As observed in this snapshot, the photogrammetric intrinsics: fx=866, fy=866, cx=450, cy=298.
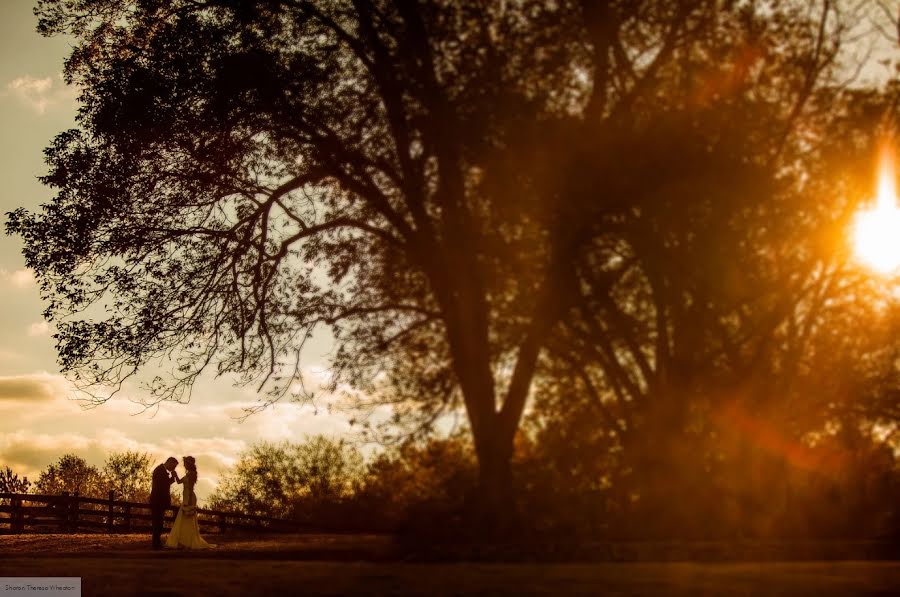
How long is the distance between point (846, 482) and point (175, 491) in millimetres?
46692

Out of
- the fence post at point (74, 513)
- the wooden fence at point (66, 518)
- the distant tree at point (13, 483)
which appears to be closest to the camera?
the wooden fence at point (66, 518)

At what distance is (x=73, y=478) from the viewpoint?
221ft

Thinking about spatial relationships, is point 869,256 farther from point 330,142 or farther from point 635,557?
point 330,142

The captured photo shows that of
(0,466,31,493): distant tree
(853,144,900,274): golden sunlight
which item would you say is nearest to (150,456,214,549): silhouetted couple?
(853,144,900,274): golden sunlight

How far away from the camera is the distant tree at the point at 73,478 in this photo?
66.9m

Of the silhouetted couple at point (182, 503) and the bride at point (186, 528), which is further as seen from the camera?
the bride at point (186, 528)

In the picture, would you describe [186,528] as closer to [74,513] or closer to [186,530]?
[186,530]

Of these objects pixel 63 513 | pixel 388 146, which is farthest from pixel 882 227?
pixel 63 513

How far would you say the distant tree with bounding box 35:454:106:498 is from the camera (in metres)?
66.9

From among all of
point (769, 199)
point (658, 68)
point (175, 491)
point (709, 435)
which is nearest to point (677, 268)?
point (769, 199)

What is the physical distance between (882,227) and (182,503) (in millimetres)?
18095

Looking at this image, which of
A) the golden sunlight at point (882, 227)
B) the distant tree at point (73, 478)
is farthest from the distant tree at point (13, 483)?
the golden sunlight at point (882, 227)

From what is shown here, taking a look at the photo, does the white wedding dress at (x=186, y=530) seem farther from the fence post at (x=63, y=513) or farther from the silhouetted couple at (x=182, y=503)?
the fence post at (x=63, y=513)

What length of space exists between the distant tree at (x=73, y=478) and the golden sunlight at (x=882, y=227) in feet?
196
